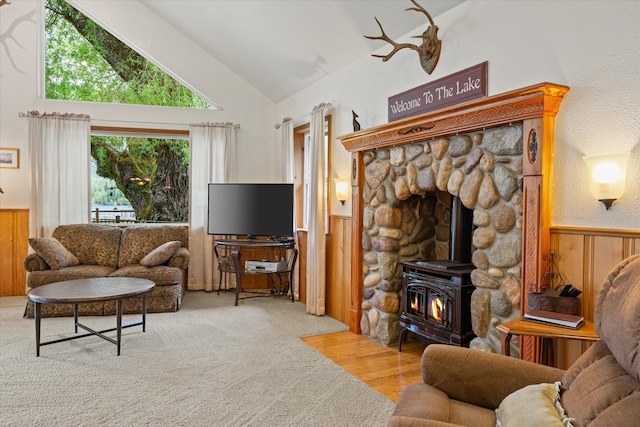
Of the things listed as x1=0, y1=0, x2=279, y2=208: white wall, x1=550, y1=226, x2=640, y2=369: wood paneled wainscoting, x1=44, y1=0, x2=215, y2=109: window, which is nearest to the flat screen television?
x1=0, y1=0, x2=279, y2=208: white wall

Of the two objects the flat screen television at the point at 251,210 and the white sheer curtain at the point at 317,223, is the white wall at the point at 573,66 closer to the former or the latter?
the white sheer curtain at the point at 317,223

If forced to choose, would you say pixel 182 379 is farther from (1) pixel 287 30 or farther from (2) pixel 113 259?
(1) pixel 287 30

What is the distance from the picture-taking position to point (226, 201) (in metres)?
6.17

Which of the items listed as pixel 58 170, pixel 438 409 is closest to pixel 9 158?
pixel 58 170

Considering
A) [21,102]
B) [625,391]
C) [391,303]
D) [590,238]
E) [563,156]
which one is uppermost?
[21,102]

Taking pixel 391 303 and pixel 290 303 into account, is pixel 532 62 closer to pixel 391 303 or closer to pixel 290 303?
pixel 391 303

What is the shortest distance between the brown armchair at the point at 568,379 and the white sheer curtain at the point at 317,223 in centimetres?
305

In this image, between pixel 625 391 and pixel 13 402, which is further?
pixel 13 402

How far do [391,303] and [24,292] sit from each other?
4.68 metres

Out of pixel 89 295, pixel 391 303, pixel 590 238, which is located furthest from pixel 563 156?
pixel 89 295

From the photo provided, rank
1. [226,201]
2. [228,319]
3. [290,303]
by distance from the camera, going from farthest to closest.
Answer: [226,201]
[290,303]
[228,319]

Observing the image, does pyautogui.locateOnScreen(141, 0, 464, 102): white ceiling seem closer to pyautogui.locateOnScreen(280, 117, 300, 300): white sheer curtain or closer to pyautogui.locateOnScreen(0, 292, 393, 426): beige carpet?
pyautogui.locateOnScreen(280, 117, 300, 300): white sheer curtain

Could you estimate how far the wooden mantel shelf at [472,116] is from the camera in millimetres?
2607

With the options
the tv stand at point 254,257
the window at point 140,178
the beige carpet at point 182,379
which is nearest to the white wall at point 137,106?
the window at point 140,178
